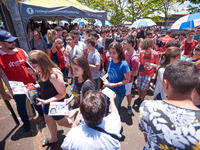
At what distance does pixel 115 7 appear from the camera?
24.4m

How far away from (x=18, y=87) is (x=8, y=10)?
3345mm

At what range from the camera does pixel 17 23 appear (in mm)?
3783

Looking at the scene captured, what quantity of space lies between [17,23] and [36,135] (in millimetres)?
3618

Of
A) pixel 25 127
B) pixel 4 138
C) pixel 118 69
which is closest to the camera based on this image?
pixel 118 69

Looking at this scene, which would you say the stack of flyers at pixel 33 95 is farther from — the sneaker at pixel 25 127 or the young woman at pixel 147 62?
the young woman at pixel 147 62

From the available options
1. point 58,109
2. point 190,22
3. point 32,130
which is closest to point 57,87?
point 58,109

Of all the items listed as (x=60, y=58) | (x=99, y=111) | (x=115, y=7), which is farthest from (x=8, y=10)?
(x=115, y=7)

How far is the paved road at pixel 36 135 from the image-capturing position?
8.02 feet

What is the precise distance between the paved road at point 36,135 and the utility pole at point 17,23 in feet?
8.04

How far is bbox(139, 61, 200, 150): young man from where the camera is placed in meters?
0.79

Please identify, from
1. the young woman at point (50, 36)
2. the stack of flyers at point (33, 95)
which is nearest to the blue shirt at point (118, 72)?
the stack of flyers at point (33, 95)

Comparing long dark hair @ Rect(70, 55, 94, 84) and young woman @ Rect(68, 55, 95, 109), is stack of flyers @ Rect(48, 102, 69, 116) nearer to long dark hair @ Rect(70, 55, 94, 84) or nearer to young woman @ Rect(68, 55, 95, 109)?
young woman @ Rect(68, 55, 95, 109)

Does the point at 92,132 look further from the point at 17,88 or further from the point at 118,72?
the point at 17,88

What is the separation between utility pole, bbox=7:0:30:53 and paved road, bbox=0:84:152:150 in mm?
2450
